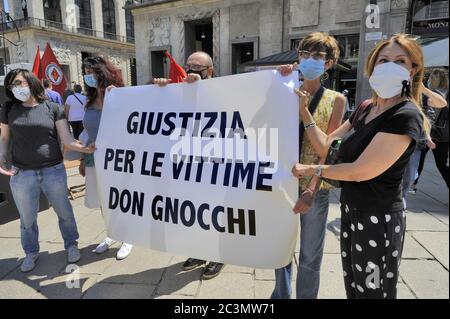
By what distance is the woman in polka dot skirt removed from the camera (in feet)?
4.60

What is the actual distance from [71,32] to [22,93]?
35.2 meters

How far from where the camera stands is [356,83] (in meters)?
13.4

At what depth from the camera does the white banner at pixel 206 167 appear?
1.92 meters

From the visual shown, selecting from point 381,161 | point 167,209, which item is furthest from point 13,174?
point 381,161

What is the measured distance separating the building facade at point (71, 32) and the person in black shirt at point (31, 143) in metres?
30.3

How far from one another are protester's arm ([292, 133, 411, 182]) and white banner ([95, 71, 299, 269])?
402 millimetres

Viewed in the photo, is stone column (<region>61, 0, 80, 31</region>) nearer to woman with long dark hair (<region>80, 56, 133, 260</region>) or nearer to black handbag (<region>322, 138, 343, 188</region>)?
woman with long dark hair (<region>80, 56, 133, 260</region>)

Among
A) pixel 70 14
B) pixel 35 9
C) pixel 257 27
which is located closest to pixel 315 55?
pixel 257 27

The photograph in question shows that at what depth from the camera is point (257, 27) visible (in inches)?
630

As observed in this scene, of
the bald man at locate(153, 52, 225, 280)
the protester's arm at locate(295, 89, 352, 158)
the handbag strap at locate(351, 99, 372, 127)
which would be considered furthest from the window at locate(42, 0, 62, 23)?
the handbag strap at locate(351, 99, 372, 127)

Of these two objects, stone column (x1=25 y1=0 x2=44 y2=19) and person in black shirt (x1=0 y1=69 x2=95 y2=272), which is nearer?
person in black shirt (x1=0 y1=69 x2=95 y2=272)

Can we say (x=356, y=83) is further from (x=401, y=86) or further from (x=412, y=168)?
(x=401, y=86)

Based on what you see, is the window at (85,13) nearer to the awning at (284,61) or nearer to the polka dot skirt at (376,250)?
the awning at (284,61)

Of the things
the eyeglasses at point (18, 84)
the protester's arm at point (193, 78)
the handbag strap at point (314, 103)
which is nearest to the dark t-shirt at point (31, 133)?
the eyeglasses at point (18, 84)
